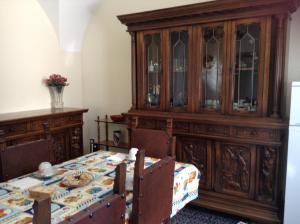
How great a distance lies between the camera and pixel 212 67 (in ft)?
8.55

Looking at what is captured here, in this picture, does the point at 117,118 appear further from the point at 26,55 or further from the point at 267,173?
the point at 267,173


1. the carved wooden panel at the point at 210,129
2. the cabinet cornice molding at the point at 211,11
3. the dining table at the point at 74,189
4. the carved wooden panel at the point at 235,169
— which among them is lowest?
the carved wooden panel at the point at 235,169

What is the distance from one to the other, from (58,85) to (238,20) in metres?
2.26

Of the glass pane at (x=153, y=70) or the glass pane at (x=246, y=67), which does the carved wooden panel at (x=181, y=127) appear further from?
the glass pane at (x=246, y=67)

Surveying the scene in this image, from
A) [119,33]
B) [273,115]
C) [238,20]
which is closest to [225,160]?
[273,115]

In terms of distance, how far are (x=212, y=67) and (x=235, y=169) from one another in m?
1.01

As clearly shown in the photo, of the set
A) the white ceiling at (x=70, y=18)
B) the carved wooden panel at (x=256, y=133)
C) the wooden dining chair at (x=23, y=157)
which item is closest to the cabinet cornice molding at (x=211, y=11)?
the white ceiling at (x=70, y=18)

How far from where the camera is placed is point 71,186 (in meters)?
1.49

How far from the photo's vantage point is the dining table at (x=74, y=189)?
47.7 inches

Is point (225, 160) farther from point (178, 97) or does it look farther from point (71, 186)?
point (71, 186)

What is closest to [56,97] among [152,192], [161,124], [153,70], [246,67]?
[153,70]

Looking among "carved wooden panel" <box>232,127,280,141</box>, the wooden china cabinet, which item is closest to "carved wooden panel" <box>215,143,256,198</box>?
the wooden china cabinet

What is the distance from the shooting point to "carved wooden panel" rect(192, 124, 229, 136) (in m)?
2.48

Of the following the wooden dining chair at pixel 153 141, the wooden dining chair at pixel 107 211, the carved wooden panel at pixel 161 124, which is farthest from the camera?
the carved wooden panel at pixel 161 124
